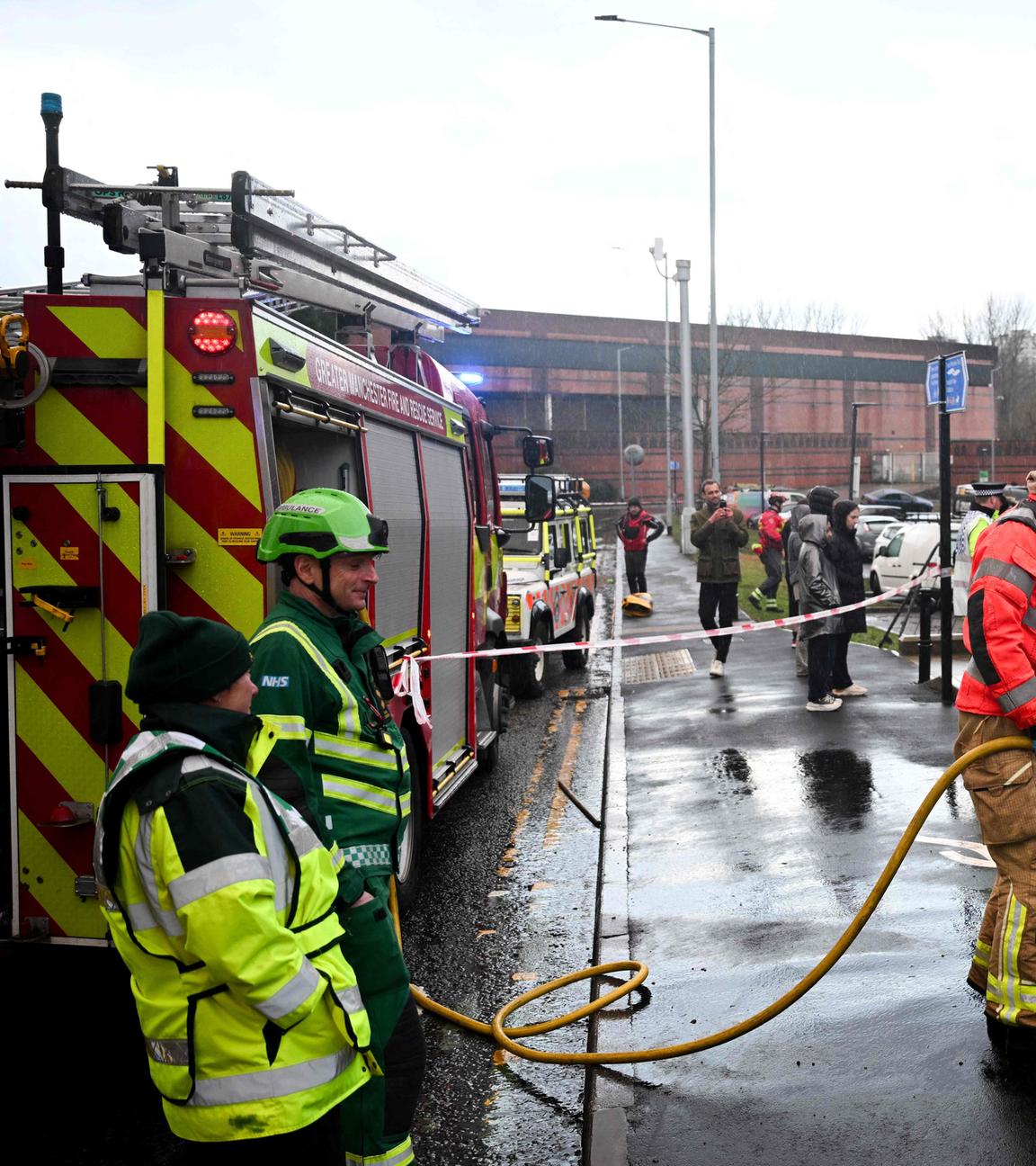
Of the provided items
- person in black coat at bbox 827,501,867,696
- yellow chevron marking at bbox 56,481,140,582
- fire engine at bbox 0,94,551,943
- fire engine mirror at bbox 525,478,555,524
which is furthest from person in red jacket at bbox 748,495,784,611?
yellow chevron marking at bbox 56,481,140,582

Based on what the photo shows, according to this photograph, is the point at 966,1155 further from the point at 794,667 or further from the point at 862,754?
the point at 794,667

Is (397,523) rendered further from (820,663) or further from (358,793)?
(820,663)

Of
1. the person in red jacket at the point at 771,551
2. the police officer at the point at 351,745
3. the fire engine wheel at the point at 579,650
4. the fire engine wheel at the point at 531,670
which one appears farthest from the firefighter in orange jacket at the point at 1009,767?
the person in red jacket at the point at 771,551

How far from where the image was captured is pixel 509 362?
7419 cm

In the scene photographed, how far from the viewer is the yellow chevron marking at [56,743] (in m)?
4.74

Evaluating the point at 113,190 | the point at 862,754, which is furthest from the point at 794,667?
the point at 113,190

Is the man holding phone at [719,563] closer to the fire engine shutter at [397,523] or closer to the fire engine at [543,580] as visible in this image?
the fire engine at [543,580]

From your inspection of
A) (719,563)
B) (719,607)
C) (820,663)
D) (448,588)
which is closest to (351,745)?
(448,588)

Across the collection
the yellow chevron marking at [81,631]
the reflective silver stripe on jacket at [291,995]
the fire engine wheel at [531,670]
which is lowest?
the fire engine wheel at [531,670]

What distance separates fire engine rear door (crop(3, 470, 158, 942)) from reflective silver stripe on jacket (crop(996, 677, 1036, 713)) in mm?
3068

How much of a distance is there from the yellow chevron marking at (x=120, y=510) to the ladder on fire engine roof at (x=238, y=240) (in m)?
0.85

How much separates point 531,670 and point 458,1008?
8.27 metres

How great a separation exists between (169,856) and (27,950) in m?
2.90

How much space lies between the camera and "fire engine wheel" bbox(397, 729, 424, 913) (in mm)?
6301
